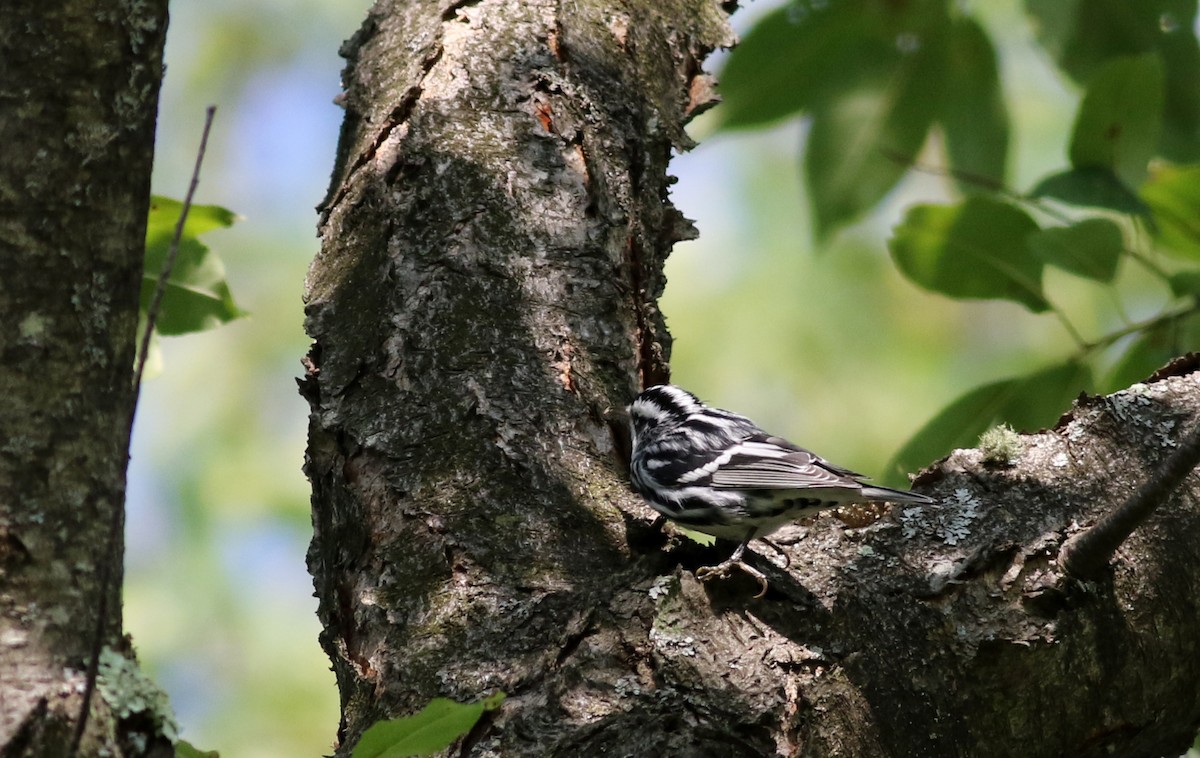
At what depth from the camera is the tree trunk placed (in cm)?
195

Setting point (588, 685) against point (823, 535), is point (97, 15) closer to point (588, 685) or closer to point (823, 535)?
point (588, 685)

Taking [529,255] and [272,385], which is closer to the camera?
[529,255]

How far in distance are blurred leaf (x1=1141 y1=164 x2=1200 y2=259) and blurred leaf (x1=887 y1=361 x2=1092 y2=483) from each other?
1.31ft

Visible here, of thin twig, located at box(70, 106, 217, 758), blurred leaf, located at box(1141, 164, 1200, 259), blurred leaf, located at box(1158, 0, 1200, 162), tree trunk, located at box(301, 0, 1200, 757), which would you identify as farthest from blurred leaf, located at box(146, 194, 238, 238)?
blurred leaf, located at box(1158, 0, 1200, 162)

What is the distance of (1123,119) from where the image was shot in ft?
9.60

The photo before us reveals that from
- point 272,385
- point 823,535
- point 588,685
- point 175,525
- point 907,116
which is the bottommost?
point 588,685

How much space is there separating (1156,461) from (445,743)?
1.52 metres

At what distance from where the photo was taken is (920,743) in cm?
192

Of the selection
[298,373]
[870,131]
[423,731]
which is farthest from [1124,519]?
[298,373]

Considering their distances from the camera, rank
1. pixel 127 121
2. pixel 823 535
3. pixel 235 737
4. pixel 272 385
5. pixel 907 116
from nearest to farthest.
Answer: pixel 127 121 < pixel 823 535 < pixel 907 116 < pixel 235 737 < pixel 272 385

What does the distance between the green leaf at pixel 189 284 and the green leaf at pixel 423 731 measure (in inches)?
63.4

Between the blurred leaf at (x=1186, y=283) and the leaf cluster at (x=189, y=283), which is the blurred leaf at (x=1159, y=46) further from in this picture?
the leaf cluster at (x=189, y=283)

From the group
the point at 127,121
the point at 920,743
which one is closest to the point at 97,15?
the point at 127,121

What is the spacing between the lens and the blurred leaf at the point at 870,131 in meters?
3.59
